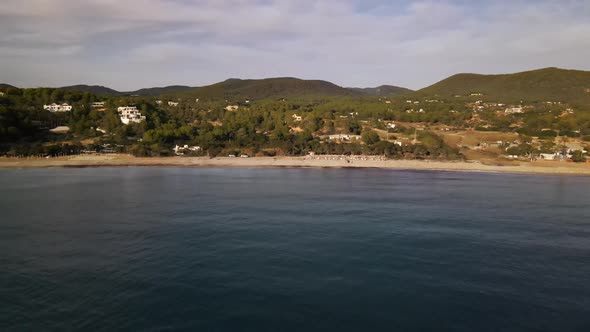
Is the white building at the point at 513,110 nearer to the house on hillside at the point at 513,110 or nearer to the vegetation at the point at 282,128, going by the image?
the house on hillside at the point at 513,110

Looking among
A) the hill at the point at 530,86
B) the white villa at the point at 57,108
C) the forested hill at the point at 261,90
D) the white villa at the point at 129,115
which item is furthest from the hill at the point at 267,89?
the white villa at the point at 57,108

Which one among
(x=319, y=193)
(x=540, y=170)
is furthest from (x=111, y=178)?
(x=540, y=170)

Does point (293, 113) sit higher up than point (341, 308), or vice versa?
point (293, 113)

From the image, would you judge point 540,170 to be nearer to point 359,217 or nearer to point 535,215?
point 535,215

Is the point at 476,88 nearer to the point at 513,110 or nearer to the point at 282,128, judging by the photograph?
the point at 513,110

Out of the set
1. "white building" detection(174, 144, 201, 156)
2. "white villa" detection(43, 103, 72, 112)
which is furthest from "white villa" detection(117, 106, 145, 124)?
"white building" detection(174, 144, 201, 156)

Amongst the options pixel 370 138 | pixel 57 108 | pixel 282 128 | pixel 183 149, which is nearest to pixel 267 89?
pixel 282 128
